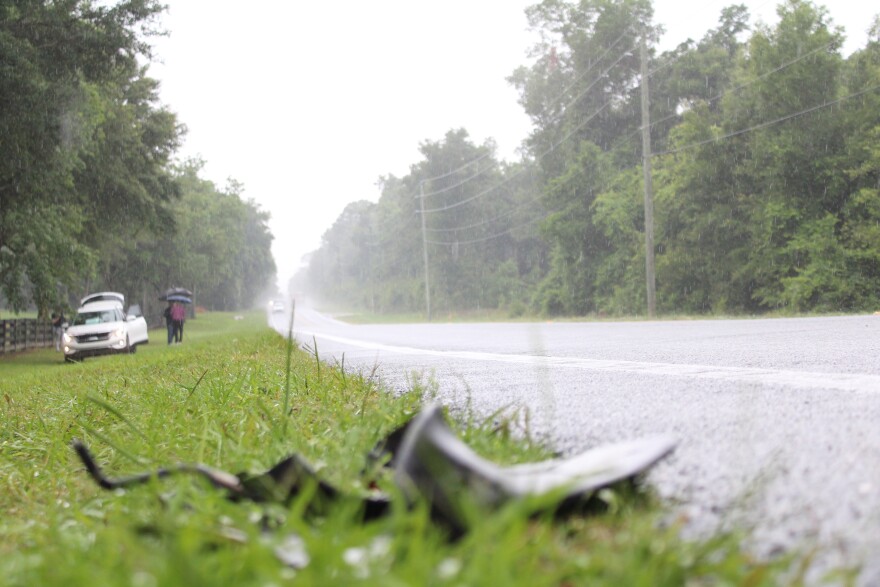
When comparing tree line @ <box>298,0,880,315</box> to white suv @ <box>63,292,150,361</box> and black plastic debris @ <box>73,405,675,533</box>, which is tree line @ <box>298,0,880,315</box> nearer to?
white suv @ <box>63,292,150,361</box>

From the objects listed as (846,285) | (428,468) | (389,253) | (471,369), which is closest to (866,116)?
(846,285)

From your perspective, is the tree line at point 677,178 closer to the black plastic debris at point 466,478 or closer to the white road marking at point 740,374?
the white road marking at point 740,374

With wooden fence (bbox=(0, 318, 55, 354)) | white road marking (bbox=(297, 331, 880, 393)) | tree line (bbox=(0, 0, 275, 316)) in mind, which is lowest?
wooden fence (bbox=(0, 318, 55, 354))

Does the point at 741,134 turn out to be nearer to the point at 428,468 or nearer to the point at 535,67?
the point at 535,67

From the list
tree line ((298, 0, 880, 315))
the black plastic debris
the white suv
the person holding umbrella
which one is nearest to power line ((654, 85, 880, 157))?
tree line ((298, 0, 880, 315))

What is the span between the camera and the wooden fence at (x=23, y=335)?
1108 inches

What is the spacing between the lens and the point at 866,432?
6.70ft

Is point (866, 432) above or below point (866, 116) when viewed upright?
below

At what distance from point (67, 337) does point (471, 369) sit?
20.7 meters

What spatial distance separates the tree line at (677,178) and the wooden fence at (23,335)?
23.5 meters

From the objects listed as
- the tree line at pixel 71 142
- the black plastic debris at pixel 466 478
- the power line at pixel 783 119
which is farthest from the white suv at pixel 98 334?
the black plastic debris at pixel 466 478

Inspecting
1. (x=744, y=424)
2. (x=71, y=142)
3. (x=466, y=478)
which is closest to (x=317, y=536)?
(x=466, y=478)

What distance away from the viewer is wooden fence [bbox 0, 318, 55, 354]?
28.1m

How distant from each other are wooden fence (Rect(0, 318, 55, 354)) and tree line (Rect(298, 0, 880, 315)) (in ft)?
77.1
